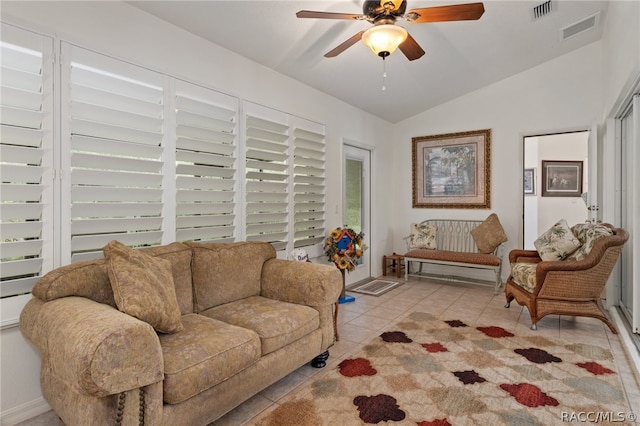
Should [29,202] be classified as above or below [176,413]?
above

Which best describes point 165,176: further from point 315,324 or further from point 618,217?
point 618,217

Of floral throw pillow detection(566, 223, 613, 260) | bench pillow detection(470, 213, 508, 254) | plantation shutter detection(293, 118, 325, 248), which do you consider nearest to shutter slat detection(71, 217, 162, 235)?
plantation shutter detection(293, 118, 325, 248)

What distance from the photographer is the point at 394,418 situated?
1936 millimetres

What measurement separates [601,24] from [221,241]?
15.9 feet

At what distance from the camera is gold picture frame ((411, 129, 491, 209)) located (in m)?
5.36

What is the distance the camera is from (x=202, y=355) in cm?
171

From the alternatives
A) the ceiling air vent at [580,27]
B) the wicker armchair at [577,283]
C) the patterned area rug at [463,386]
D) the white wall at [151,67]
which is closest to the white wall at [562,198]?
the ceiling air vent at [580,27]

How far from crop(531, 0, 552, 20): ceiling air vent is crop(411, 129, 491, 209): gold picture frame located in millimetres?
2041

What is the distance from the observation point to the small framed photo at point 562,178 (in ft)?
20.9

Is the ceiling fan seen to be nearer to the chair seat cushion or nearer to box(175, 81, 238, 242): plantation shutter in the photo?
box(175, 81, 238, 242): plantation shutter

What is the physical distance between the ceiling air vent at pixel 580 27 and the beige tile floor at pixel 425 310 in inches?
126

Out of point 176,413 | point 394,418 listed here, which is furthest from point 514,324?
point 176,413

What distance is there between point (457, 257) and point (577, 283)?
70.9 inches

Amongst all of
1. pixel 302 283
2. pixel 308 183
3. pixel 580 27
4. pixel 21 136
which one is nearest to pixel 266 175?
pixel 308 183
